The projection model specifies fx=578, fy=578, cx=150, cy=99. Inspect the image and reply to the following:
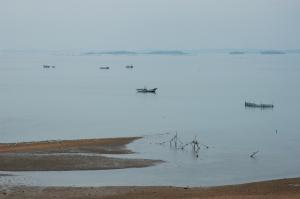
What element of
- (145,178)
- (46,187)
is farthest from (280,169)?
(46,187)

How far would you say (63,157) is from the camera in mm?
34250

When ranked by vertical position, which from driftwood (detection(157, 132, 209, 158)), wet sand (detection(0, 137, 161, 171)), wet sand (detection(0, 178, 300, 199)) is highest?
driftwood (detection(157, 132, 209, 158))

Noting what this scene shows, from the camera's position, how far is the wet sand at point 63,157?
31781 millimetres

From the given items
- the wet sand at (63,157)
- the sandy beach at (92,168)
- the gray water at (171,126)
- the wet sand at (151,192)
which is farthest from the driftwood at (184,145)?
the wet sand at (151,192)

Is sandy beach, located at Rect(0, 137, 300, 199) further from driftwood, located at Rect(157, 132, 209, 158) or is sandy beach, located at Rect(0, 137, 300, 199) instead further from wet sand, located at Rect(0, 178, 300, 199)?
driftwood, located at Rect(157, 132, 209, 158)

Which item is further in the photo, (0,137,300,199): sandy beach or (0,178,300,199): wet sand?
(0,137,300,199): sandy beach

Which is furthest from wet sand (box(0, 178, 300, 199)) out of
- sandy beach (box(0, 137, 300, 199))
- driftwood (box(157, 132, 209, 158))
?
driftwood (box(157, 132, 209, 158))

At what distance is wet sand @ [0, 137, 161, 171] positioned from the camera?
31781mm

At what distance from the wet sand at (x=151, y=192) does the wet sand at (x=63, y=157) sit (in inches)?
247

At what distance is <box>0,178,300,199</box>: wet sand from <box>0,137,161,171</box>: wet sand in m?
6.28

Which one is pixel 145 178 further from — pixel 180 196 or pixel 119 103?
pixel 119 103

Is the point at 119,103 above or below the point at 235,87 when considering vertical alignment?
below

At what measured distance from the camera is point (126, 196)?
23.1m

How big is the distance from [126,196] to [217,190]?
14.8 ft
